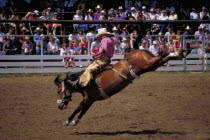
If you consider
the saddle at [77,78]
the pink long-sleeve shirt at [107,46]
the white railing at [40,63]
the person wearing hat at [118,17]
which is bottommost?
the white railing at [40,63]

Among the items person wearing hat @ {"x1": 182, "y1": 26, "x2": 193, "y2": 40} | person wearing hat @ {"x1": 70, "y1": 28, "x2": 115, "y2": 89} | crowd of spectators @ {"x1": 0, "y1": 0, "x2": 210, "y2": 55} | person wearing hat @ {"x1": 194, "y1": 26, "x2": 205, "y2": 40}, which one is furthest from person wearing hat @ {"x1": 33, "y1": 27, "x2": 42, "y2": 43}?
person wearing hat @ {"x1": 70, "y1": 28, "x2": 115, "y2": 89}

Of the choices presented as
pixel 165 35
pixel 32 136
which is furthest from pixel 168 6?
pixel 32 136

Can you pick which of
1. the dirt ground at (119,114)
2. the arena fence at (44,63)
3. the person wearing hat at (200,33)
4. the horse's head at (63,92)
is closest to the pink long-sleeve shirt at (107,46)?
the horse's head at (63,92)

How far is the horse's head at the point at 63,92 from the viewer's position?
26.4 ft

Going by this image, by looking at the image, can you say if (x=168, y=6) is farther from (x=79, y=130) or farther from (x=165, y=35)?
(x=79, y=130)

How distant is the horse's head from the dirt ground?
0.46 meters

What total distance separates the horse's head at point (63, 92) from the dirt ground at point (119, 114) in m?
0.46

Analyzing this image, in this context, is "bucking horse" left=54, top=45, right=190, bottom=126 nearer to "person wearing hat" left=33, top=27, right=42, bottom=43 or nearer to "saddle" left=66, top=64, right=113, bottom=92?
"saddle" left=66, top=64, right=113, bottom=92

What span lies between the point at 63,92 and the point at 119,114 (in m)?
1.69

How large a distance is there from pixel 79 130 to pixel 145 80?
7520 mm

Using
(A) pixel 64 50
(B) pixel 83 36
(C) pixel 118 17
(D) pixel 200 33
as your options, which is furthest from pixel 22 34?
(D) pixel 200 33

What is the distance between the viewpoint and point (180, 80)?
15102 millimetres

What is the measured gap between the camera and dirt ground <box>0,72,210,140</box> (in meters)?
7.50

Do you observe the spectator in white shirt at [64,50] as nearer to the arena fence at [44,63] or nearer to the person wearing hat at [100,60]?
the arena fence at [44,63]
